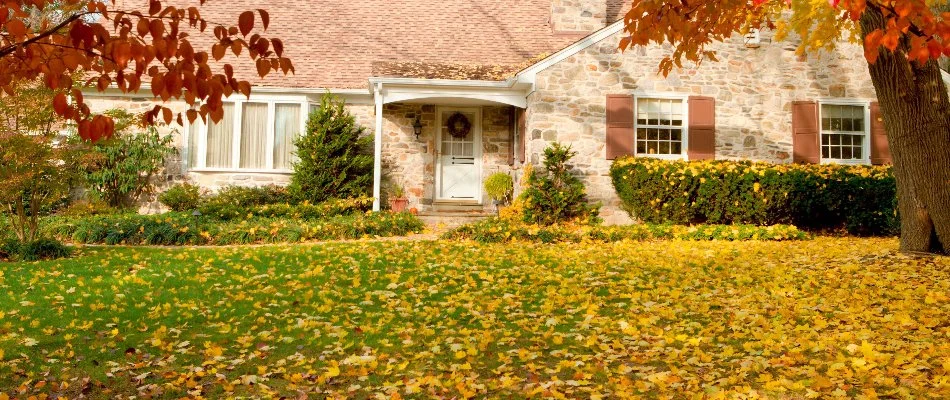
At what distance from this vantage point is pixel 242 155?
1533 cm

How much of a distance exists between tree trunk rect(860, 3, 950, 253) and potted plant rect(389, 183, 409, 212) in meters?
9.08

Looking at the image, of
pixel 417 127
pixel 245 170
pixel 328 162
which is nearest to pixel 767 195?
pixel 417 127

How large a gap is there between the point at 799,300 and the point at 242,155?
12048 mm

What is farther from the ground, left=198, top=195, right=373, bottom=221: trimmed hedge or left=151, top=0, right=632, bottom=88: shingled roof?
left=151, top=0, right=632, bottom=88: shingled roof

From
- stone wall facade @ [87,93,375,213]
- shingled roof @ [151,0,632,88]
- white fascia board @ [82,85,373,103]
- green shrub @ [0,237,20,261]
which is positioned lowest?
green shrub @ [0,237,20,261]

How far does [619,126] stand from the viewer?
13.0m

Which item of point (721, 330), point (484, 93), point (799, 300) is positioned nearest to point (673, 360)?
point (721, 330)

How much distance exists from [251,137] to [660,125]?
327 inches

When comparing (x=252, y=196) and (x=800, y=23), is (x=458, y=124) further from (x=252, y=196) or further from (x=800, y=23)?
(x=800, y=23)

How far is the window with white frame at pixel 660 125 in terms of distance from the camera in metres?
13.2

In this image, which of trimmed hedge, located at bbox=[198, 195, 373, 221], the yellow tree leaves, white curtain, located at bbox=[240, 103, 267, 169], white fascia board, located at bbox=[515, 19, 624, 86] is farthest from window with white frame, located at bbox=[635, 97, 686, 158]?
white curtain, located at bbox=[240, 103, 267, 169]

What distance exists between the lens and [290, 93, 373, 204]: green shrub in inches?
567

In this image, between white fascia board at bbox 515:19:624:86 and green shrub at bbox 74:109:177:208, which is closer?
white fascia board at bbox 515:19:624:86

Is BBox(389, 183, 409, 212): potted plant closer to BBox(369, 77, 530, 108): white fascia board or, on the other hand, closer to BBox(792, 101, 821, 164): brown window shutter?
BBox(369, 77, 530, 108): white fascia board
